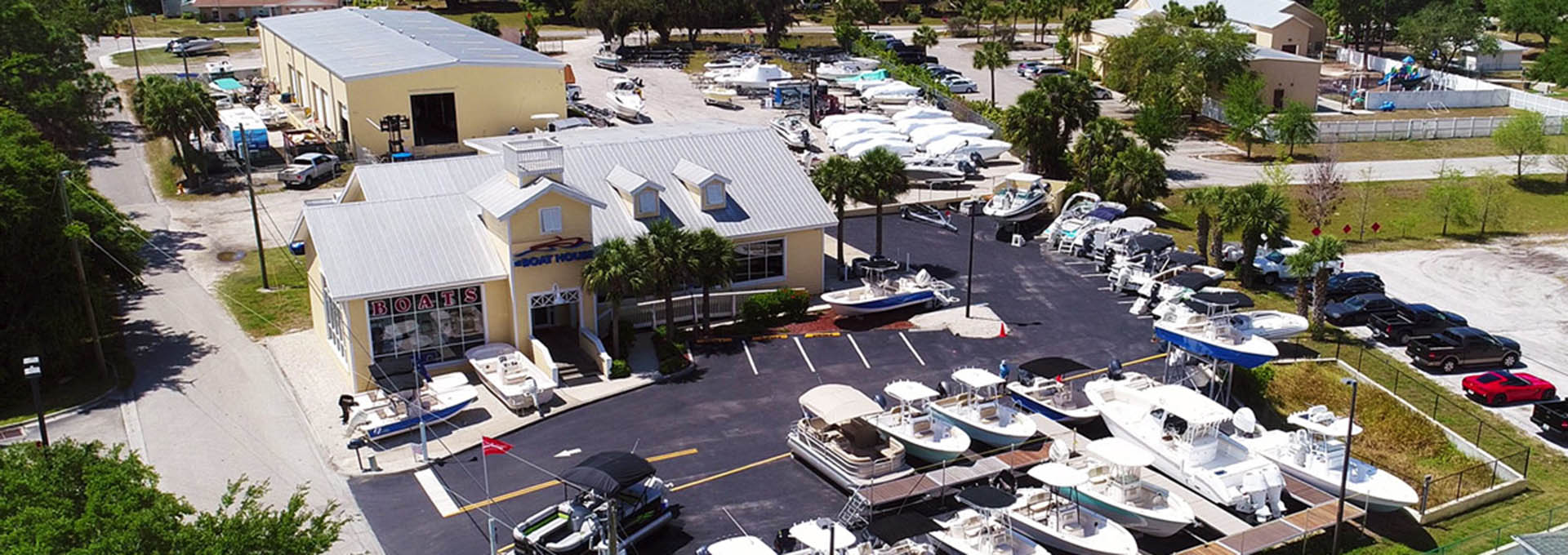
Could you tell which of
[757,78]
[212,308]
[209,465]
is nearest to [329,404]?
[209,465]

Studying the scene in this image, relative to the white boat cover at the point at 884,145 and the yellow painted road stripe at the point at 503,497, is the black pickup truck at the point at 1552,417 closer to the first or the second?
the yellow painted road stripe at the point at 503,497

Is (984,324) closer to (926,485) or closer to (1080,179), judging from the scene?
(926,485)

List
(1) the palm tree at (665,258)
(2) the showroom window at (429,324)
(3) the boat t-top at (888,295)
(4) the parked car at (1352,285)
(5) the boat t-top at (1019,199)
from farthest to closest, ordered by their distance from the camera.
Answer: (5) the boat t-top at (1019,199) → (4) the parked car at (1352,285) → (3) the boat t-top at (888,295) → (1) the palm tree at (665,258) → (2) the showroom window at (429,324)

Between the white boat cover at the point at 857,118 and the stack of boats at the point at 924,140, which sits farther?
the white boat cover at the point at 857,118

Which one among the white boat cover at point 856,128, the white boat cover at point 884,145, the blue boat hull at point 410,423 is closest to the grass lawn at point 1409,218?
the white boat cover at point 884,145

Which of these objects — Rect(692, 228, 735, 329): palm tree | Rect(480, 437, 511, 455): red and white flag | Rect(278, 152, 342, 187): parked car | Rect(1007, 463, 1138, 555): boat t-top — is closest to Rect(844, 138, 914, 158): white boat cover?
Rect(692, 228, 735, 329): palm tree

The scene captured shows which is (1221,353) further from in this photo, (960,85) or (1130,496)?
(960,85)
